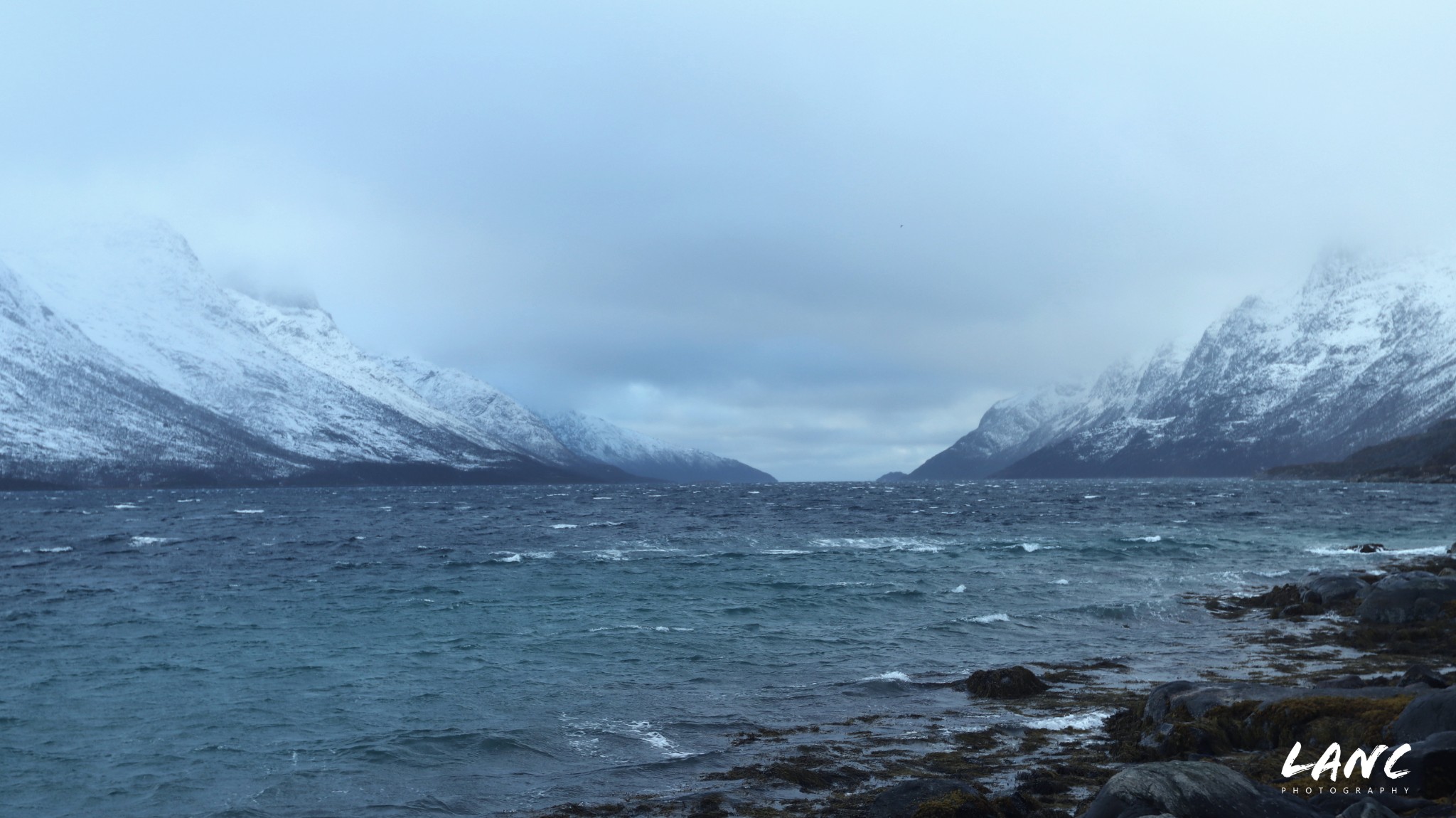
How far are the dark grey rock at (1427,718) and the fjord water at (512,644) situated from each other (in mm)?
9940

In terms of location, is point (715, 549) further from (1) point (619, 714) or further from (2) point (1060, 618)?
(1) point (619, 714)

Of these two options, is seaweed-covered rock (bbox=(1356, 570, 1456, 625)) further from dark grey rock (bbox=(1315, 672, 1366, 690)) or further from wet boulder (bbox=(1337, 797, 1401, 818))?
wet boulder (bbox=(1337, 797, 1401, 818))

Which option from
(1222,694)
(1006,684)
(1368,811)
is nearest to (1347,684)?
(1222,694)

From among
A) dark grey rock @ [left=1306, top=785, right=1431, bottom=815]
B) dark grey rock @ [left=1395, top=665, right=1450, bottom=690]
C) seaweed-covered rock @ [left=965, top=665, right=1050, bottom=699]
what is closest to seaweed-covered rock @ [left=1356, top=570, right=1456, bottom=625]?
dark grey rock @ [left=1395, top=665, right=1450, bottom=690]

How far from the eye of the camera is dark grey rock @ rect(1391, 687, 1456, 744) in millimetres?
16578

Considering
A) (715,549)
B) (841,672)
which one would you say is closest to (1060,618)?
(841,672)

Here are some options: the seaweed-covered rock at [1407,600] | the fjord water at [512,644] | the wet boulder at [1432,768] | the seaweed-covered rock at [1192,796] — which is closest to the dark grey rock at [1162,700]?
the fjord water at [512,644]

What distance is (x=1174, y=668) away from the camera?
3012 cm

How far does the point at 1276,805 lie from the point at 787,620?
27.7 metres

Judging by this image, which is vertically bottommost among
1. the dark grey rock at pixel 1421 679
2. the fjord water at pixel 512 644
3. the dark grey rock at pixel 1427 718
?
the fjord water at pixel 512 644

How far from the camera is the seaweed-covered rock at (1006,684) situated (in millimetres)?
27141

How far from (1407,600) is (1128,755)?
24806 mm

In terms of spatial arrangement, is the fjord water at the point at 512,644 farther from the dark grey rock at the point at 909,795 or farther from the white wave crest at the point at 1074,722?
the dark grey rock at the point at 909,795

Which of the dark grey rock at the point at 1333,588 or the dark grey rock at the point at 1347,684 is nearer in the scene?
the dark grey rock at the point at 1347,684
